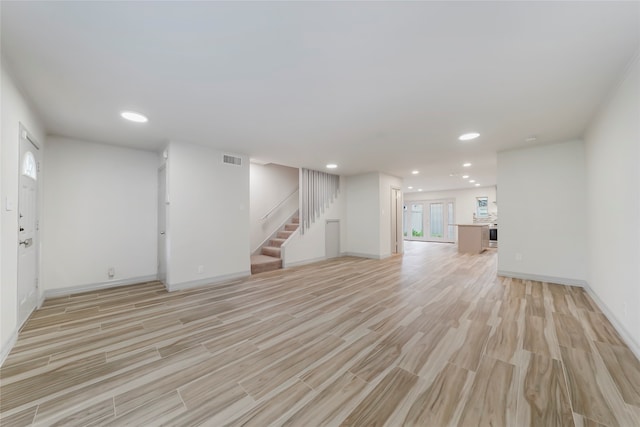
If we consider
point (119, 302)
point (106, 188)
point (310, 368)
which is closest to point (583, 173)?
point (310, 368)

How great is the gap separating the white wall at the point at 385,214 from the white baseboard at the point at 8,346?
A: 21.3 ft

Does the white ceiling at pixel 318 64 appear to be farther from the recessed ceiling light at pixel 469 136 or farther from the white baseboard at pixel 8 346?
the white baseboard at pixel 8 346

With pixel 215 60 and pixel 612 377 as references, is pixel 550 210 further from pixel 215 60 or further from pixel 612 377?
pixel 215 60

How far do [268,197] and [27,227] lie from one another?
4.63 meters

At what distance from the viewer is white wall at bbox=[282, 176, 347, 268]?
6.18m

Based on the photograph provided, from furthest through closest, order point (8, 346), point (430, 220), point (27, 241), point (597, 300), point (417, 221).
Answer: point (417, 221), point (430, 220), point (597, 300), point (27, 241), point (8, 346)

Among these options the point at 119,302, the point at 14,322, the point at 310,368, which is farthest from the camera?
the point at 119,302

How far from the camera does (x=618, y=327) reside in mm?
2510

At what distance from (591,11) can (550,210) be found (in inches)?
151

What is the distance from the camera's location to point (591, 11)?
1.56m

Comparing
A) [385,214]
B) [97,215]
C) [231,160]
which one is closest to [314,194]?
[385,214]

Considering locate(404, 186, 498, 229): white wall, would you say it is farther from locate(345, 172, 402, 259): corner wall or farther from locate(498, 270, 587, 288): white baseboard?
locate(498, 270, 587, 288): white baseboard

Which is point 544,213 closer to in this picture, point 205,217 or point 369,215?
point 369,215

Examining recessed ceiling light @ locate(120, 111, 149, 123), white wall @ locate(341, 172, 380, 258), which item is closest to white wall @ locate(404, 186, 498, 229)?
white wall @ locate(341, 172, 380, 258)
